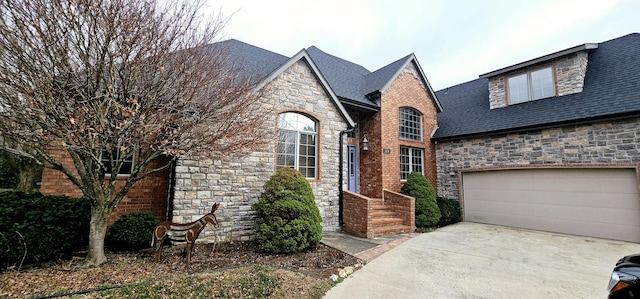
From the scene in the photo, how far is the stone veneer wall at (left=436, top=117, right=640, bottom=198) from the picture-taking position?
7.83m

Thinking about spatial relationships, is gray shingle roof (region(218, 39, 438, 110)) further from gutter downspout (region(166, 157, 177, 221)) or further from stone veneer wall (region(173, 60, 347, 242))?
gutter downspout (region(166, 157, 177, 221))

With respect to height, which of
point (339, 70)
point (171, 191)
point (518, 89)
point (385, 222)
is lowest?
point (385, 222)

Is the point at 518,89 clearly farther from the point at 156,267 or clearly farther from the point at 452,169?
the point at 156,267

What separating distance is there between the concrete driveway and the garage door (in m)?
0.63

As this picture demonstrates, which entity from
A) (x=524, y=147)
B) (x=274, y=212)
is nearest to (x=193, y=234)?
(x=274, y=212)

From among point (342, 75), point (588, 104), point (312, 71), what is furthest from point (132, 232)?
point (588, 104)

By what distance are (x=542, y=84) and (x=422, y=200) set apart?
7.02m

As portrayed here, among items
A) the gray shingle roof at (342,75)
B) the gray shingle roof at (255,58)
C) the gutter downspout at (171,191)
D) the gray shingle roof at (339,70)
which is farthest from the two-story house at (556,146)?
the gutter downspout at (171,191)

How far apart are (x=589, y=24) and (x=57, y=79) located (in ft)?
82.1

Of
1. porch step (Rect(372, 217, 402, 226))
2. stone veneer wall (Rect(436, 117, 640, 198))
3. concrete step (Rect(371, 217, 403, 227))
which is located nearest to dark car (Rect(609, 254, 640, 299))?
concrete step (Rect(371, 217, 403, 227))

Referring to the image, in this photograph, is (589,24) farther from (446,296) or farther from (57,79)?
(57,79)

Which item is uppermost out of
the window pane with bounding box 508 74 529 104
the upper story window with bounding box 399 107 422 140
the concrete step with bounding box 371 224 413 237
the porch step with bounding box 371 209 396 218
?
the window pane with bounding box 508 74 529 104

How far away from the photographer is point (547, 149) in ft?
30.1

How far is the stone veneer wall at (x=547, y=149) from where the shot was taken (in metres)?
7.83
